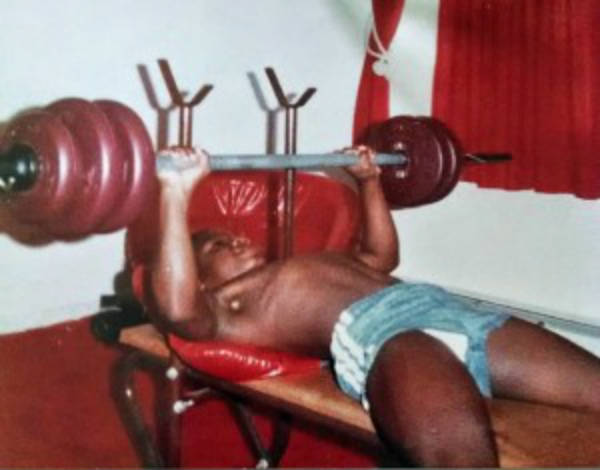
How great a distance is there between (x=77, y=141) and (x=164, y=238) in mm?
295

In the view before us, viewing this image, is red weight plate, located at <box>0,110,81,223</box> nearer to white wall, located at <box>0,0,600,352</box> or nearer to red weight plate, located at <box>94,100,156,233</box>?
red weight plate, located at <box>94,100,156,233</box>

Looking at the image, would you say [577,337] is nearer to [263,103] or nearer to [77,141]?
[263,103]

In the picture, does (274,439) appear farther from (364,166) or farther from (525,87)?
(525,87)

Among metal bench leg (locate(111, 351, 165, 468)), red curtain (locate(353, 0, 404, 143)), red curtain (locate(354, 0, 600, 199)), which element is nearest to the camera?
metal bench leg (locate(111, 351, 165, 468))

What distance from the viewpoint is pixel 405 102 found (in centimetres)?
335

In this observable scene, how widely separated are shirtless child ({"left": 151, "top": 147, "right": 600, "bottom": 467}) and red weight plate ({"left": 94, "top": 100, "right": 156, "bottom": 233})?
0.10 meters

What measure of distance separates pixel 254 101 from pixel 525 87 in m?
1.18

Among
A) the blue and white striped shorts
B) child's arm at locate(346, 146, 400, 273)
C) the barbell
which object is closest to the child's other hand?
child's arm at locate(346, 146, 400, 273)

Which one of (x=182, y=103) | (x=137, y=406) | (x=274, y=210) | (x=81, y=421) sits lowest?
(x=81, y=421)

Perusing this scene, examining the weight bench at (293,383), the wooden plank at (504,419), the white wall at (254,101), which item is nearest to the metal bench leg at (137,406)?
the weight bench at (293,383)

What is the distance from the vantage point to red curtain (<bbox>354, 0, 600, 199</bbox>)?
261 cm

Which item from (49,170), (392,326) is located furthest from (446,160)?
(49,170)

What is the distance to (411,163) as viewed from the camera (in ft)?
7.32

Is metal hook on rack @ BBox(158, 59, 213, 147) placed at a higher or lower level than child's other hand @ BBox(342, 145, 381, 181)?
higher
